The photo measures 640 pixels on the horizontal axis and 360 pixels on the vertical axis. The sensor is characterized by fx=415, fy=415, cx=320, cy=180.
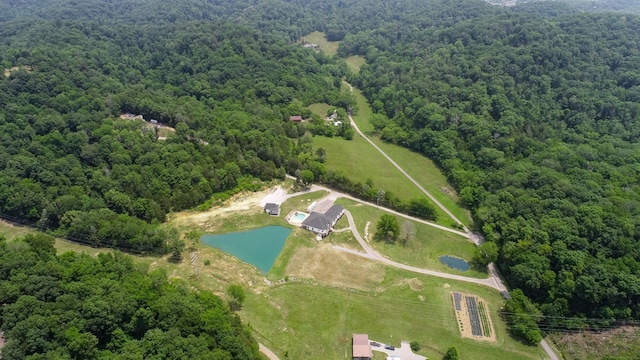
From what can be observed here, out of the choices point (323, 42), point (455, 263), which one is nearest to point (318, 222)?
point (455, 263)

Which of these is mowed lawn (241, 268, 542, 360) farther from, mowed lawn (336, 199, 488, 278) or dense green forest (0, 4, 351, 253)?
dense green forest (0, 4, 351, 253)

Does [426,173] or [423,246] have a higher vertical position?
[426,173]

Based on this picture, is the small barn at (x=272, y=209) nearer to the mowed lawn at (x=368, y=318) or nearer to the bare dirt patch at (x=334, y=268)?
the bare dirt patch at (x=334, y=268)

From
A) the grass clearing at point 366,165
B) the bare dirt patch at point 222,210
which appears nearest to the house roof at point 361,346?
the grass clearing at point 366,165

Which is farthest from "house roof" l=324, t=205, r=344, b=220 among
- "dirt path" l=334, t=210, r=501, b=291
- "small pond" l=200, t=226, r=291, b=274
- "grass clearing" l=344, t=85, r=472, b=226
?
"grass clearing" l=344, t=85, r=472, b=226

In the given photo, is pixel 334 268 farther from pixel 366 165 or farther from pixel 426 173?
pixel 426 173

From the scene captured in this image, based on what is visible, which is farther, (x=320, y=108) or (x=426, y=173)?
(x=320, y=108)
